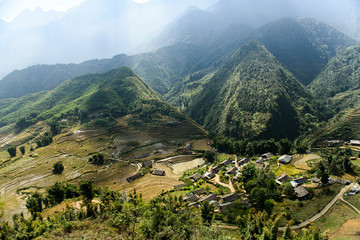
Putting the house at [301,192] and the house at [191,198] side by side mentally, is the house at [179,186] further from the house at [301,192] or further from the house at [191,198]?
the house at [301,192]

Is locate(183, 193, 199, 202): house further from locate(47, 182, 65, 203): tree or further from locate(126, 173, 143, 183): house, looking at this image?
locate(47, 182, 65, 203): tree

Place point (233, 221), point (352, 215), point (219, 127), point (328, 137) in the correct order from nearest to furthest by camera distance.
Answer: point (352, 215), point (233, 221), point (328, 137), point (219, 127)

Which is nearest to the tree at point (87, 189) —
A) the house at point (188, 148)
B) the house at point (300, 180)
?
the house at point (188, 148)

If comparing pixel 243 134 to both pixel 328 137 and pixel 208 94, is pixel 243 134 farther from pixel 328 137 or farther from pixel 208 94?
pixel 208 94

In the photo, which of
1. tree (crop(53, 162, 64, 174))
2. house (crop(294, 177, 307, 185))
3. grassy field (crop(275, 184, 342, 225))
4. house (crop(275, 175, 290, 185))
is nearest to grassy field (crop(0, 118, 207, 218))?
tree (crop(53, 162, 64, 174))

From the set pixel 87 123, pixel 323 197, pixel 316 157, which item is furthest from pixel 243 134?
pixel 87 123

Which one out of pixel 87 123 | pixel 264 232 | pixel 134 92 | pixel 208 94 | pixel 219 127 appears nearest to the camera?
pixel 264 232

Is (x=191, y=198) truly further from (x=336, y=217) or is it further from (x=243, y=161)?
(x=243, y=161)
